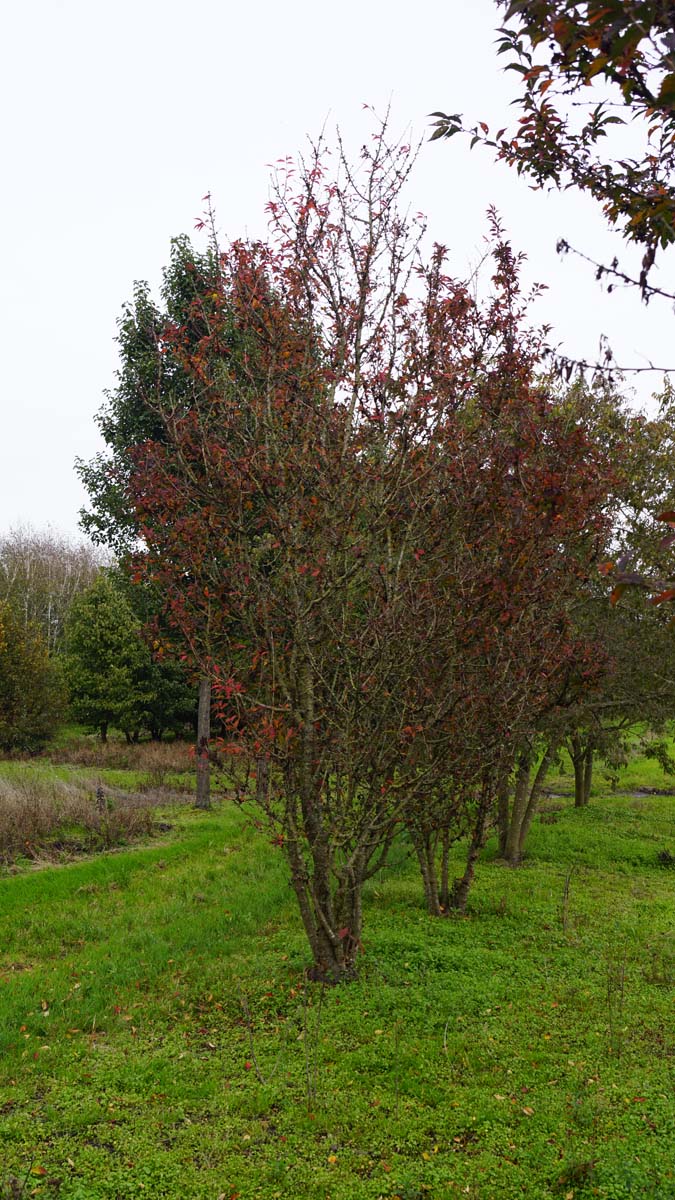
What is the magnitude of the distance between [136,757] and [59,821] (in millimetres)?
10747

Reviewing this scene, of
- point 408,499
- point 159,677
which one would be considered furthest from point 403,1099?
point 159,677

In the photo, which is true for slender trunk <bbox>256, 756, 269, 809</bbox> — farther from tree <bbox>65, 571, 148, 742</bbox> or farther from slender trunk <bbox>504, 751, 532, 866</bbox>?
tree <bbox>65, 571, 148, 742</bbox>

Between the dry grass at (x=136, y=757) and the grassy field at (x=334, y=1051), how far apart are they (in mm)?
11727

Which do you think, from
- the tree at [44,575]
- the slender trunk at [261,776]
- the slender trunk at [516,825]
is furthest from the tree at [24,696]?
the slender trunk at [261,776]

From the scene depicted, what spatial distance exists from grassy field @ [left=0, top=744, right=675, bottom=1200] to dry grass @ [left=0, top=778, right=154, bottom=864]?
1839 millimetres

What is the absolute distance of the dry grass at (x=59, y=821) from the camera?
11.8 metres

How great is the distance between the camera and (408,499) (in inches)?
261

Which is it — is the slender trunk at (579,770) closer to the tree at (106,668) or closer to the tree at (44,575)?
the tree at (106,668)

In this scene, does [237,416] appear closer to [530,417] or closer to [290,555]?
[290,555]

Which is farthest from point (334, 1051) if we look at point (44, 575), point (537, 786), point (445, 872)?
point (44, 575)

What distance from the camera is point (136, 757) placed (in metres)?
23.6

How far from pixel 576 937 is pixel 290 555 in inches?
193

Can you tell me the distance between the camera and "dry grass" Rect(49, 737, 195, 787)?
71.8 ft

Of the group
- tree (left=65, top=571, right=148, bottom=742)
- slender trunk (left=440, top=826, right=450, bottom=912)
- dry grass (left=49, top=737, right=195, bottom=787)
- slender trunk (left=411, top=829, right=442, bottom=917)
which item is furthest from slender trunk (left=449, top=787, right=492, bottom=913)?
tree (left=65, top=571, right=148, bottom=742)
